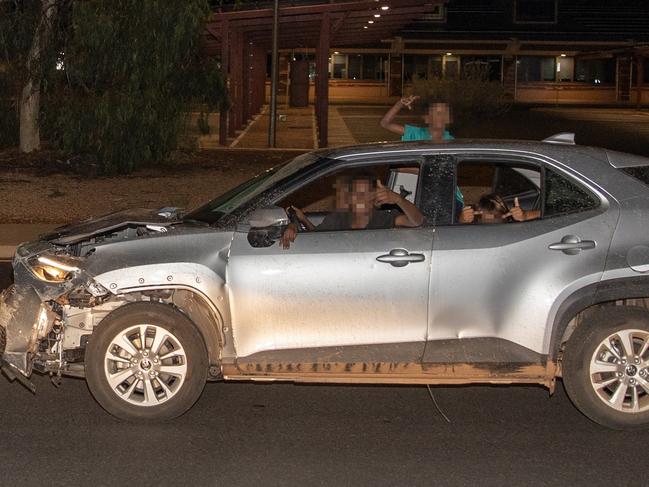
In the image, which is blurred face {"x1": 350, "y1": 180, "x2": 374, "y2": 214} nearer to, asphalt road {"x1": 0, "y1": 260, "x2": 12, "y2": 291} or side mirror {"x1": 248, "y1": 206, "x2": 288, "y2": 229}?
side mirror {"x1": 248, "y1": 206, "x2": 288, "y2": 229}


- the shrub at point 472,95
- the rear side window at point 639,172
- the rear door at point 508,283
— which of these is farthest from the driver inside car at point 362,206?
the shrub at point 472,95

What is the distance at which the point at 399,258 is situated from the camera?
20.5 ft

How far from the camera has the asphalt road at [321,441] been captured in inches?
222

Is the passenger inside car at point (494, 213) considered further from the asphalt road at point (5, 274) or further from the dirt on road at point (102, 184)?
the dirt on road at point (102, 184)

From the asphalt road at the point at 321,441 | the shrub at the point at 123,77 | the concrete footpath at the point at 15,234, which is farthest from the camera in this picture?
the shrub at the point at 123,77

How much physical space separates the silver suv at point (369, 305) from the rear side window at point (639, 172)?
0.18ft

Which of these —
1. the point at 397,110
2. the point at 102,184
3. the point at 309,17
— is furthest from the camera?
the point at 309,17

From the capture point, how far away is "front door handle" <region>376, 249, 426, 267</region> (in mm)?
6258

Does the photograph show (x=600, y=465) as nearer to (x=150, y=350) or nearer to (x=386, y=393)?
(x=386, y=393)

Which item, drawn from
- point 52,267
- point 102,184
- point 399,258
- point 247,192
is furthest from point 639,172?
point 102,184

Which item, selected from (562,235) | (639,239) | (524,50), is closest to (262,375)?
(562,235)

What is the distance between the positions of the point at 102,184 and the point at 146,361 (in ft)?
41.0

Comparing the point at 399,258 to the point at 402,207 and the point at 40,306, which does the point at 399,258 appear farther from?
the point at 40,306

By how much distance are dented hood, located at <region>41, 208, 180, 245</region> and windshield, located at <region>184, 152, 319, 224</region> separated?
0.60 ft
